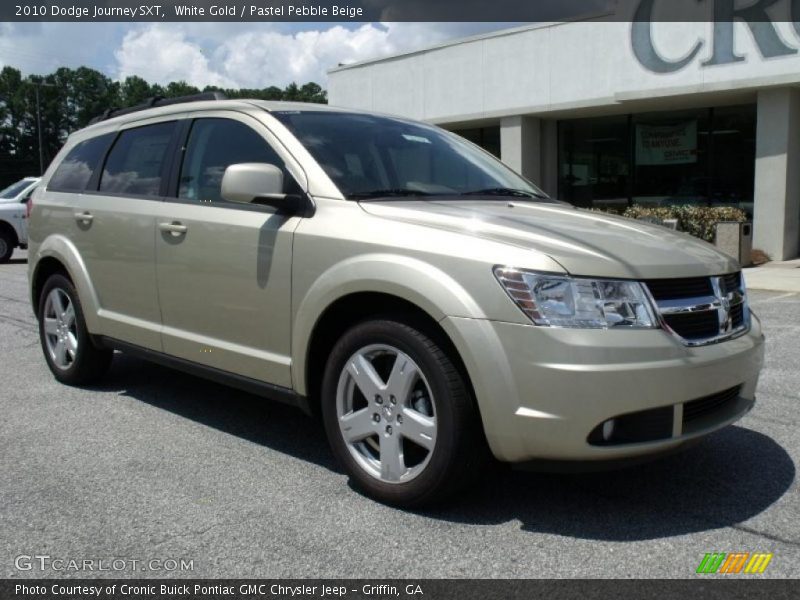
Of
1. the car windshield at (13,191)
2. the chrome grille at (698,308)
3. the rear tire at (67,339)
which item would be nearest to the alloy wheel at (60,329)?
the rear tire at (67,339)

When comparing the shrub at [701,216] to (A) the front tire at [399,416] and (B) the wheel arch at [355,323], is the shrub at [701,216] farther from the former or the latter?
(A) the front tire at [399,416]

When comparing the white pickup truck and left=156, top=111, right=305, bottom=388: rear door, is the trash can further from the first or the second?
the white pickup truck

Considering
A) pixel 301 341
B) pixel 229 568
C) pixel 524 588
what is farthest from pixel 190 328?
pixel 524 588

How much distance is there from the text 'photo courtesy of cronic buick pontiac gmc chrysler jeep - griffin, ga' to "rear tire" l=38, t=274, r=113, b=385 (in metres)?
0.37

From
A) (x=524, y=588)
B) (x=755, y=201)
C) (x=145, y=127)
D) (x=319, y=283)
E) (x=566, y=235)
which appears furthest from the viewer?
(x=755, y=201)

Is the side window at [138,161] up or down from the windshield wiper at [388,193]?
up

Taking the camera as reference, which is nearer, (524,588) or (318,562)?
(524,588)

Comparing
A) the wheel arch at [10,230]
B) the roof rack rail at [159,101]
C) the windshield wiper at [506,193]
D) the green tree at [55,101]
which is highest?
the green tree at [55,101]

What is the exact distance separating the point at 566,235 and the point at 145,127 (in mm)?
2972

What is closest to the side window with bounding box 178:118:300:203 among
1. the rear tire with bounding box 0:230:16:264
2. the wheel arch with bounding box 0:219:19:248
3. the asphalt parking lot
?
the asphalt parking lot

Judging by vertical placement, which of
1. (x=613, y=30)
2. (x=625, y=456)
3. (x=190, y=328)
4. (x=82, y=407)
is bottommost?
(x=82, y=407)

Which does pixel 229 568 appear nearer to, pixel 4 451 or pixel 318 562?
pixel 318 562

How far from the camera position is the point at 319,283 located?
343cm

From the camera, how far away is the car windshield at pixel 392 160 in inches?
150
